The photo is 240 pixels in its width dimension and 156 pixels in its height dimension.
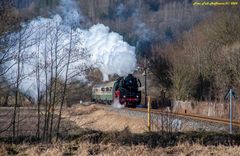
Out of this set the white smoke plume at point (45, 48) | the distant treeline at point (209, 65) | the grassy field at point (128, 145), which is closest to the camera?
the grassy field at point (128, 145)

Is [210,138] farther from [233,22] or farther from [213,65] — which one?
[233,22]

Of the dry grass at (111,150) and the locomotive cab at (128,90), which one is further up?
the locomotive cab at (128,90)

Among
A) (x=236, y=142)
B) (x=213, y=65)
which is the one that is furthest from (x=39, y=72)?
(x=213, y=65)

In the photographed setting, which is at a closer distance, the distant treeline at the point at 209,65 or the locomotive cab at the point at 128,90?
the distant treeline at the point at 209,65

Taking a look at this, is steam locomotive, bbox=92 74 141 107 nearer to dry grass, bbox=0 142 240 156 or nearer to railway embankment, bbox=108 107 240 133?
railway embankment, bbox=108 107 240 133

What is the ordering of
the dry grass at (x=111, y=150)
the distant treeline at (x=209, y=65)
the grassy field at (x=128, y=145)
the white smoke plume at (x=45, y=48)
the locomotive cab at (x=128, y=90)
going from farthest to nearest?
the locomotive cab at (x=128, y=90)
the distant treeline at (x=209, y=65)
the white smoke plume at (x=45, y=48)
the grassy field at (x=128, y=145)
the dry grass at (x=111, y=150)

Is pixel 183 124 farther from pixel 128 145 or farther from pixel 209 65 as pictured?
pixel 209 65

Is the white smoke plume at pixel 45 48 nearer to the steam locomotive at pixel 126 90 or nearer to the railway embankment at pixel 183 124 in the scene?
the railway embankment at pixel 183 124

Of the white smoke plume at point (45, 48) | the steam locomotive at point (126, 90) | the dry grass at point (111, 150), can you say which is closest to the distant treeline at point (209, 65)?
the steam locomotive at point (126, 90)

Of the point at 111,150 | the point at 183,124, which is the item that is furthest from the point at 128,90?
the point at 111,150

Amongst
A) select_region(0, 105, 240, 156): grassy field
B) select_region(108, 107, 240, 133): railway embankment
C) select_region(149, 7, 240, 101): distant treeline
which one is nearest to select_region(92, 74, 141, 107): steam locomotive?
select_region(149, 7, 240, 101): distant treeline

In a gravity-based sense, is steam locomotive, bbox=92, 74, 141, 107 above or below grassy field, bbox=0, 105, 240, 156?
above

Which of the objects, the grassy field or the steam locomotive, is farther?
the steam locomotive

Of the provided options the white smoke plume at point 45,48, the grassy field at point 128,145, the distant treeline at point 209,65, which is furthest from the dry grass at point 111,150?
the distant treeline at point 209,65
